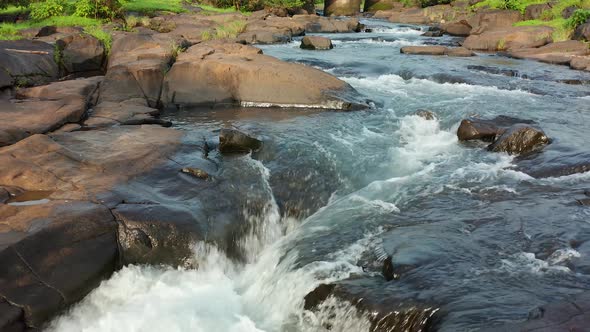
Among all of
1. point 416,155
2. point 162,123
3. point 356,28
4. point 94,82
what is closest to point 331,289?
point 416,155

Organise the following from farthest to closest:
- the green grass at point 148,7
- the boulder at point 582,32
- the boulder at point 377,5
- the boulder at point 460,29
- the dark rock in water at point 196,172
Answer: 1. the boulder at point 377,5
2. the boulder at point 460,29
3. the green grass at point 148,7
4. the boulder at point 582,32
5. the dark rock in water at point 196,172

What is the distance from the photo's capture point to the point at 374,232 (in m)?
7.22

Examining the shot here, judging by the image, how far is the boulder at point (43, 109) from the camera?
29.9ft

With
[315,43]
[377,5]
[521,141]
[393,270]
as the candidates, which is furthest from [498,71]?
[377,5]

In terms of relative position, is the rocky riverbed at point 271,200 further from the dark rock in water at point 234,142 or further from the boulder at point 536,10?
the boulder at point 536,10

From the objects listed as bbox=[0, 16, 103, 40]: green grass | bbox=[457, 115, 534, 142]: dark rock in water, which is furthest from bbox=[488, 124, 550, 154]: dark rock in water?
bbox=[0, 16, 103, 40]: green grass

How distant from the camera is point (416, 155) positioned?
1078cm

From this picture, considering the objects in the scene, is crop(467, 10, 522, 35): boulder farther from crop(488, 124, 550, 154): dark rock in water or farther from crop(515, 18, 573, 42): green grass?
crop(488, 124, 550, 154): dark rock in water

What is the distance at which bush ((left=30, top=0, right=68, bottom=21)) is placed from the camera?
23250 mm

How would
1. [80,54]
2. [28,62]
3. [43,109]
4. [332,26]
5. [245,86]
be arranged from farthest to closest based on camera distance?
[332,26], [80,54], [245,86], [28,62], [43,109]

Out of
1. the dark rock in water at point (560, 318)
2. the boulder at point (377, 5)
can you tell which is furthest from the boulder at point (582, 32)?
the boulder at point (377, 5)

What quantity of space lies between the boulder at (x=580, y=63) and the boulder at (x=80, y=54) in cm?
1788

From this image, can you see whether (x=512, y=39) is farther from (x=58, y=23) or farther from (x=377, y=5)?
(x=377, y=5)

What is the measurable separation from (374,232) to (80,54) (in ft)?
37.5
